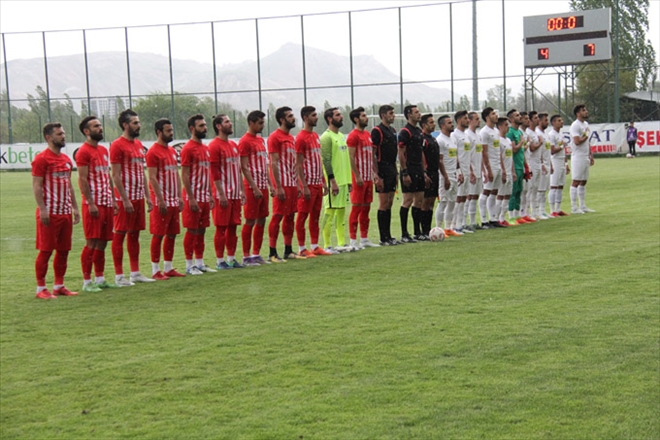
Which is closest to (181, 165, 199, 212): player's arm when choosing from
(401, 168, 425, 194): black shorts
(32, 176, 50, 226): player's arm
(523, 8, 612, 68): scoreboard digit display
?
(32, 176, 50, 226): player's arm

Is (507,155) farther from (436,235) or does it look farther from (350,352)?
(350,352)

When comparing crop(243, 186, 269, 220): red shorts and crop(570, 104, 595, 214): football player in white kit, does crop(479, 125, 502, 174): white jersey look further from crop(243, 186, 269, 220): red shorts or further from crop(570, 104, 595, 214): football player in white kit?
crop(243, 186, 269, 220): red shorts

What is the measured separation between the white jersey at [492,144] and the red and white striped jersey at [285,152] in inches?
188

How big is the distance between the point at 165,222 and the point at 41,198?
5.54 ft

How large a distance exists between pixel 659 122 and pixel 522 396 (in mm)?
35717

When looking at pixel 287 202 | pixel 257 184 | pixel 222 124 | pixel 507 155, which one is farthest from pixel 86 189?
pixel 507 155

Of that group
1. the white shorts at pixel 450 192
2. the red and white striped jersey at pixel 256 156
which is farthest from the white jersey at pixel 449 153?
the red and white striped jersey at pixel 256 156

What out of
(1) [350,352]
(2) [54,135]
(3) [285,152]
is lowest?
(1) [350,352]

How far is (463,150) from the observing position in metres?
15.2

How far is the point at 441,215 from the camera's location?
15047mm

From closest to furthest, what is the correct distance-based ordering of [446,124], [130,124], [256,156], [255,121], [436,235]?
1. [130,124]
2. [255,121]
3. [256,156]
4. [436,235]
5. [446,124]

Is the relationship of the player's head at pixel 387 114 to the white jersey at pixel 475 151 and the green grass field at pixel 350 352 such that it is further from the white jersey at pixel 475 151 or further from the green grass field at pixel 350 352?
the green grass field at pixel 350 352

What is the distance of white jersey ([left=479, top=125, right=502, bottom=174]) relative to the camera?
15.9m

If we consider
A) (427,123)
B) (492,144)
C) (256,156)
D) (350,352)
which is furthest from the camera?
(492,144)
